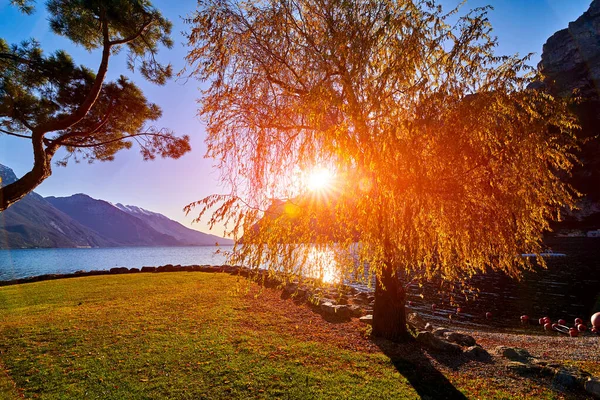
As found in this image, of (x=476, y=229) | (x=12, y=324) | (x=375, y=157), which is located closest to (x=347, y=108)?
(x=375, y=157)

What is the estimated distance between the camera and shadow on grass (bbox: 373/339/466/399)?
5.86m

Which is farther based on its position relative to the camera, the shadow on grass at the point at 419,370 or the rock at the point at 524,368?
the rock at the point at 524,368

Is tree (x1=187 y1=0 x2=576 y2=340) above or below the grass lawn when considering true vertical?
above

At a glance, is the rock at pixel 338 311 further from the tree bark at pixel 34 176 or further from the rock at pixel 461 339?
the tree bark at pixel 34 176

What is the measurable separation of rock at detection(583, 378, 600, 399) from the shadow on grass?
8.96ft

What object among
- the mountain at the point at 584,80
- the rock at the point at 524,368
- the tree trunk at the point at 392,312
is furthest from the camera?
the mountain at the point at 584,80

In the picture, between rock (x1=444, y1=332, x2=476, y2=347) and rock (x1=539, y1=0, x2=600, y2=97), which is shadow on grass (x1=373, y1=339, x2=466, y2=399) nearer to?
rock (x1=444, y1=332, x2=476, y2=347)

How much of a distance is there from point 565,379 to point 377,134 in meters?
6.97

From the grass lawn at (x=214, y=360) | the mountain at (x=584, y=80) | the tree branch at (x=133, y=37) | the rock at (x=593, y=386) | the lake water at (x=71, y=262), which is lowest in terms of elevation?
the lake water at (x=71, y=262)

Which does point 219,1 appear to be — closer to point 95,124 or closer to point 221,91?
point 221,91

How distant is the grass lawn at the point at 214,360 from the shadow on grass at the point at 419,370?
0.09 ft

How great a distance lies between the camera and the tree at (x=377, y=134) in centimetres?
555

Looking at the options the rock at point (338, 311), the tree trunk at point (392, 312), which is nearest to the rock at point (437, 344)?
the tree trunk at point (392, 312)

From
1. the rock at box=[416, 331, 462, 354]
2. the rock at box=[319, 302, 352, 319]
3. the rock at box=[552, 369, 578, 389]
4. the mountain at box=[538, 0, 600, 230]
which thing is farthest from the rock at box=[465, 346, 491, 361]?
the mountain at box=[538, 0, 600, 230]
